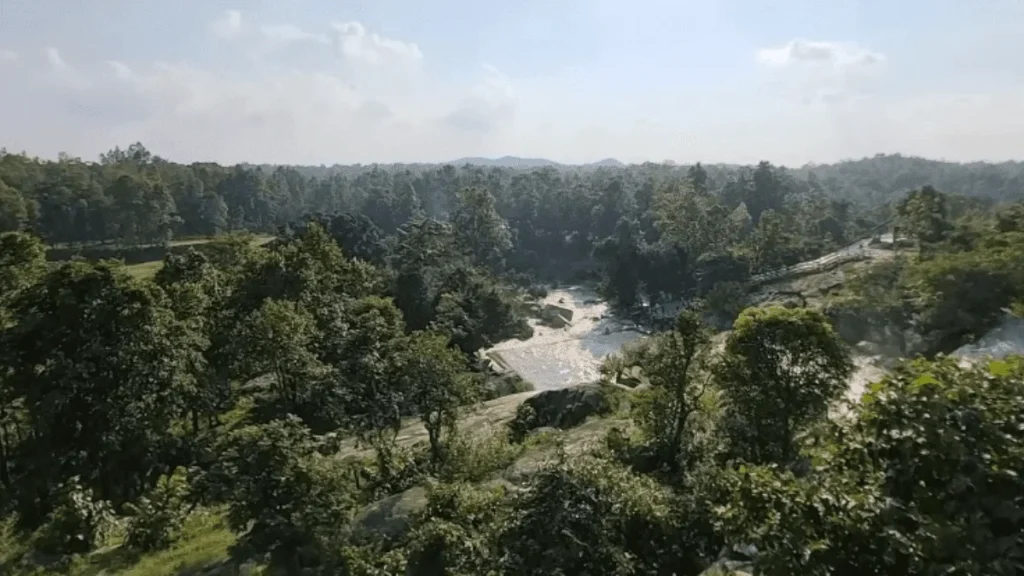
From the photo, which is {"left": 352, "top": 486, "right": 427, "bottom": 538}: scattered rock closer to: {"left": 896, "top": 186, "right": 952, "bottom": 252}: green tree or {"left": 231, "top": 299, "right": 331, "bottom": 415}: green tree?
{"left": 231, "top": 299, "right": 331, "bottom": 415}: green tree

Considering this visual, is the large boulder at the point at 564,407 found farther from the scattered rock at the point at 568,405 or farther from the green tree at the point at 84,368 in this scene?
the green tree at the point at 84,368

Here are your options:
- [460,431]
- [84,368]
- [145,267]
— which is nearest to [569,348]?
[460,431]

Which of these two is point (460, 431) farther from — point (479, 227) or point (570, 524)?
point (479, 227)

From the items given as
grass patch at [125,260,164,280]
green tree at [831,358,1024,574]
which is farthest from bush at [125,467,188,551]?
grass patch at [125,260,164,280]

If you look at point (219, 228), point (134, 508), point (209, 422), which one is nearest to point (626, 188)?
point (219, 228)

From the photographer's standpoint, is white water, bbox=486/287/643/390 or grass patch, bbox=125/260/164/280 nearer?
white water, bbox=486/287/643/390

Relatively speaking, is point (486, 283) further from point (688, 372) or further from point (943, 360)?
point (943, 360)

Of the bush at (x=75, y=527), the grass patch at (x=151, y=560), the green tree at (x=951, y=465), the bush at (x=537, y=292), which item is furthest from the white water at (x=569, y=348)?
the green tree at (x=951, y=465)
